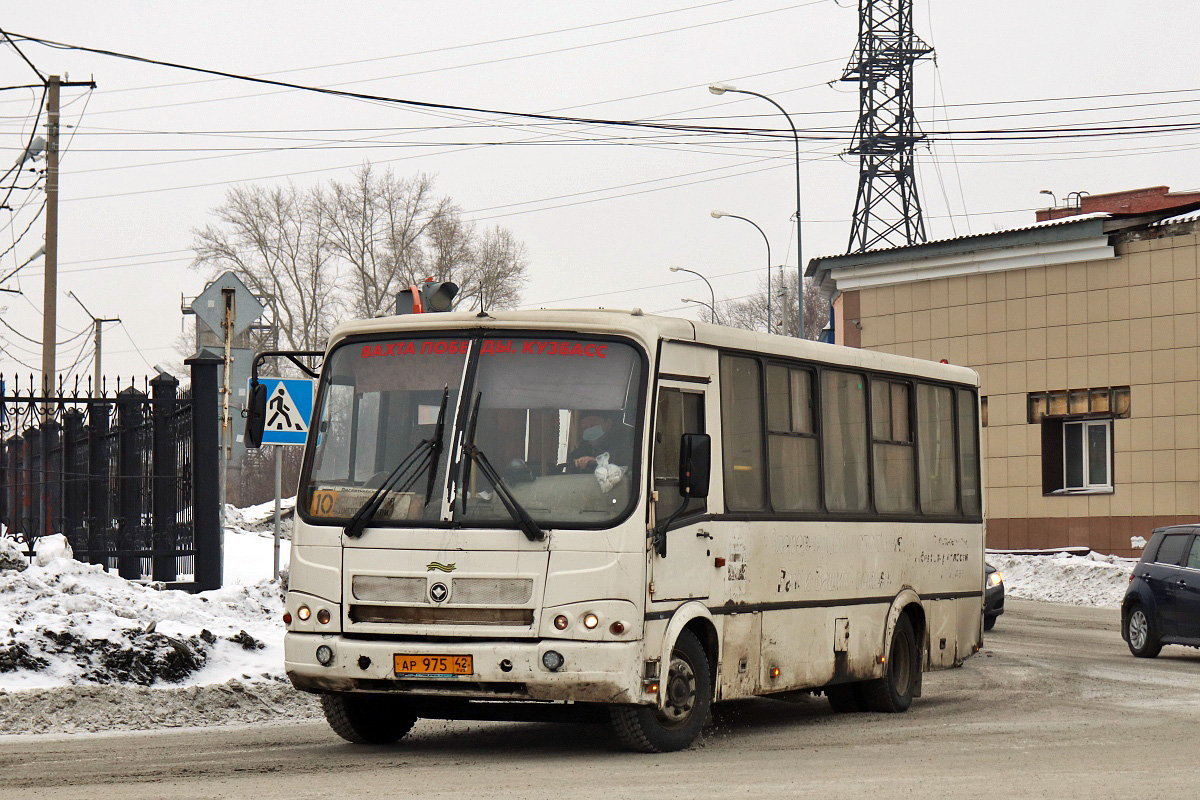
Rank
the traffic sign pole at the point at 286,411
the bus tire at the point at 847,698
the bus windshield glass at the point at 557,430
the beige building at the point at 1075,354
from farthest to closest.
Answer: the beige building at the point at 1075,354 < the traffic sign pole at the point at 286,411 < the bus tire at the point at 847,698 < the bus windshield glass at the point at 557,430

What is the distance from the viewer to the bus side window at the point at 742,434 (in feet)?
35.8

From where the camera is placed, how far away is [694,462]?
32.2 ft

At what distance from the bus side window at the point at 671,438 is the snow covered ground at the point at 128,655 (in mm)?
3987

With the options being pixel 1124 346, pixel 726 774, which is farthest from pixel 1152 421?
pixel 726 774

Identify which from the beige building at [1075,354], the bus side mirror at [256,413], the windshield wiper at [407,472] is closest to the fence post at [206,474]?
the bus side mirror at [256,413]

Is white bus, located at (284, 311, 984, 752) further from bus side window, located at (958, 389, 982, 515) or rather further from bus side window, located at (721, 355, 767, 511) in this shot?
bus side window, located at (958, 389, 982, 515)

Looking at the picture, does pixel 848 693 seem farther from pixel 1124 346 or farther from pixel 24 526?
pixel 1124 346

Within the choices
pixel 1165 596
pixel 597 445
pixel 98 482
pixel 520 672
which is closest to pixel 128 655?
pixel 520 672

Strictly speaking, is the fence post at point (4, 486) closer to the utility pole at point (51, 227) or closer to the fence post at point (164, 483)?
the fence post at point (164, 483)

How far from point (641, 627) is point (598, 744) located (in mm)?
1524

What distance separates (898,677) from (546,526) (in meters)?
4.77

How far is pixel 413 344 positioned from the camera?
10414 millimetres

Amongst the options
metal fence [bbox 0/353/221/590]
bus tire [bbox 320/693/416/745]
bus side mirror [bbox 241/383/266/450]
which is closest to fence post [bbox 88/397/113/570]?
metal fence [bbox 0/353/221/590]

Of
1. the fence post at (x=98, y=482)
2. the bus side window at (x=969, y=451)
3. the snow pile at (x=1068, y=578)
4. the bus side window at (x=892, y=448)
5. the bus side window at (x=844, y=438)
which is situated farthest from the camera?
the snow pile at (x=1068, y=578)
